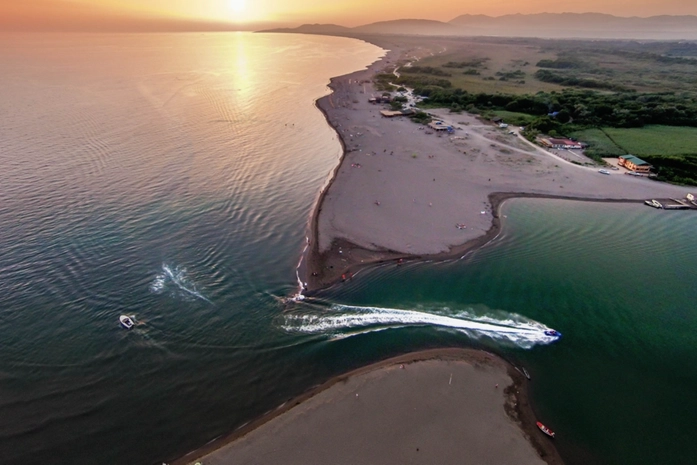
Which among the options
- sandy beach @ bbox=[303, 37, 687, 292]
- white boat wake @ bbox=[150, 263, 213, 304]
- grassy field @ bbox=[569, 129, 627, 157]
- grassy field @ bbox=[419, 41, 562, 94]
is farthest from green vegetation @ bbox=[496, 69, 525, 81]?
white boat wake @ bbox=[150, 263, 213, 304]

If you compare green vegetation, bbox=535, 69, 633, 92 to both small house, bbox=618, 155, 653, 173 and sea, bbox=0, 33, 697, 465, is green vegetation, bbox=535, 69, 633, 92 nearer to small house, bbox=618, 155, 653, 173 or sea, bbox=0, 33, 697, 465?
small house, bbox=618, 155, 653, 173

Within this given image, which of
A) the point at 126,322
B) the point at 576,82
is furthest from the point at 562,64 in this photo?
the point at 126,322

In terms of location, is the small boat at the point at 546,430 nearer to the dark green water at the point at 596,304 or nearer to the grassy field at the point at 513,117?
the dark green water at the point at 596,304

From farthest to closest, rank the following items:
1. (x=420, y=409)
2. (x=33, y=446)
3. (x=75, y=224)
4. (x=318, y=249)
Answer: (x=75, y=224)
(x=318, y=249)
(x=420, y=409)
(x=33, y=446)

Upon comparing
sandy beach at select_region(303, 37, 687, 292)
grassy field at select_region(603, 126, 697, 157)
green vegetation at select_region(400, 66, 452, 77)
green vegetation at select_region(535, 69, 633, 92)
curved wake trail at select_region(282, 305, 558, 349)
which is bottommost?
curved wake trail at select_region(282, 305, 558, 349)

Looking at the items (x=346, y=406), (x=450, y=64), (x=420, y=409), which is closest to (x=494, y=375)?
(x=420, y=409)

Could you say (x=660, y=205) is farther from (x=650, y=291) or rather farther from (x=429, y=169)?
A: (x=429, y=169)
